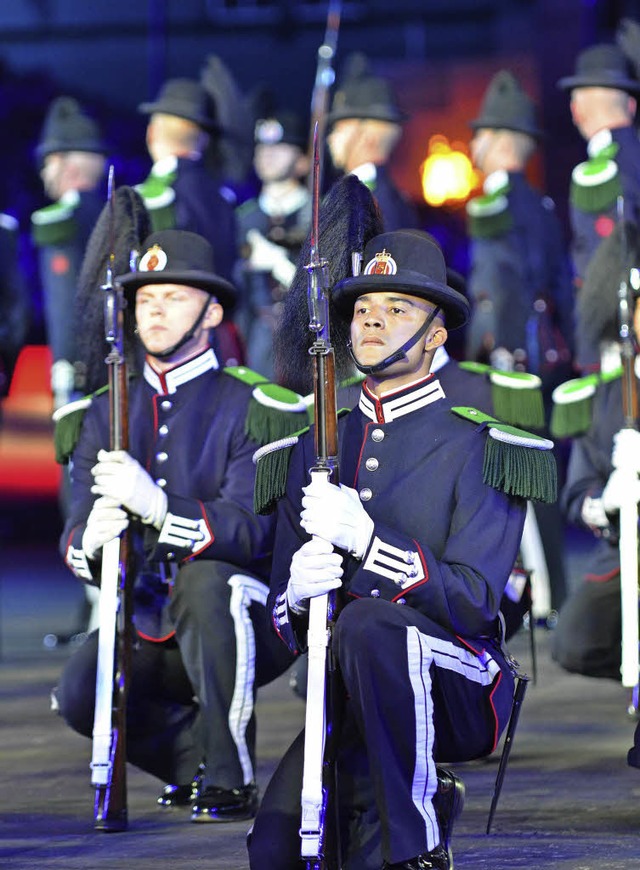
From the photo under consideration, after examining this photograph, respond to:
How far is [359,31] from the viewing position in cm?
1511

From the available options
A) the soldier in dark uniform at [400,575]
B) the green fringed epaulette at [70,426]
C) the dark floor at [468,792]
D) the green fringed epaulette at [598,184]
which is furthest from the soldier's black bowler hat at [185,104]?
the soldier in dark uniform at [400,575]

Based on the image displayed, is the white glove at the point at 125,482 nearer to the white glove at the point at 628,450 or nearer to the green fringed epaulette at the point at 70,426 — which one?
the green fringed epaulette at the point at 70,426

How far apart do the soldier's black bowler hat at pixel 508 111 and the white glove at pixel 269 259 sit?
105cm

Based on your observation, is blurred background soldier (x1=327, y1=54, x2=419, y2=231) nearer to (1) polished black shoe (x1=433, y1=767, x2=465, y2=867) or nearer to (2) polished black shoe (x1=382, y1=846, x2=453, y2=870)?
(1) polished black shoe (x1=433, y1=767, x2=465, y2=867)

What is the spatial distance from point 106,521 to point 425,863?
4.93ft

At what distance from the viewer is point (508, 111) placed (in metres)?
9.74

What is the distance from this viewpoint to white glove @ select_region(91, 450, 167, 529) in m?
5.41

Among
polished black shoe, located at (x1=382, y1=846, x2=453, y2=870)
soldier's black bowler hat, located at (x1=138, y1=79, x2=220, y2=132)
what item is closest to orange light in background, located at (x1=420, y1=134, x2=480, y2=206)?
soldier's black bowler hat, located at (x1=138, y1=79, x2=220, y2=132)

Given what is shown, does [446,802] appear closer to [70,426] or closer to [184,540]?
[184,540]

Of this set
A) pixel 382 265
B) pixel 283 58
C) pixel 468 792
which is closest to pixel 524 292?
pixel 468 792

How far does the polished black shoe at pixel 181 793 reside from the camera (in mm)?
5637

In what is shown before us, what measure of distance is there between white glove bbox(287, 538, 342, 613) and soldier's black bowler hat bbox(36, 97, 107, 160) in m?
5.32

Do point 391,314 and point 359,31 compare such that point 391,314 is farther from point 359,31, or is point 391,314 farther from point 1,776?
point 359,31

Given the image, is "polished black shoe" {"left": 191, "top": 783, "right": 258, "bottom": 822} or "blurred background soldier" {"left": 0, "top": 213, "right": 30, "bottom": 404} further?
"blurred background soldier" {"left": 0, "top": 213, "right": 30, "bottom": 404}
